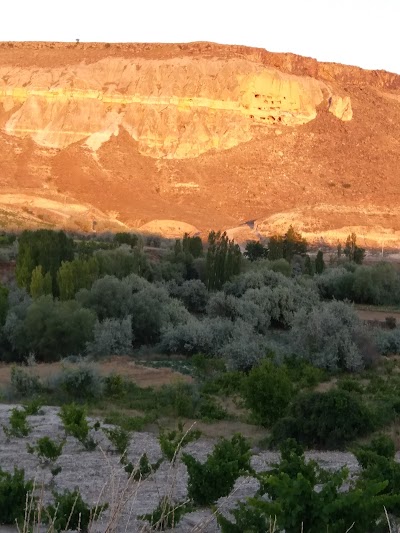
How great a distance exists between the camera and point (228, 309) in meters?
30.8

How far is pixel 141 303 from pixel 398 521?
63.9 ft

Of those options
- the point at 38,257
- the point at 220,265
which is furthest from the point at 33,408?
the point at 220,265

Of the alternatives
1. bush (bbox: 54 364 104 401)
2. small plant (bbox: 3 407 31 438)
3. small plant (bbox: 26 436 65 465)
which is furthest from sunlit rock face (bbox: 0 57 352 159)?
small plant (bbox: 26 436 65 465)

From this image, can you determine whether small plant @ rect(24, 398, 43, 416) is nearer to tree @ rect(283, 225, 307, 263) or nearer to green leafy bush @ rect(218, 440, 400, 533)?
green leafy bush @ rect(218, 440, 400, 533)

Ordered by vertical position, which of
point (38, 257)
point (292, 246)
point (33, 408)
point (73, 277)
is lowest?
point (33, 408)

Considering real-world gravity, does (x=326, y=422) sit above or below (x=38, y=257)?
below

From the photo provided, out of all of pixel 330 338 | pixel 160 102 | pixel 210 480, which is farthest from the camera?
pixel 160 102

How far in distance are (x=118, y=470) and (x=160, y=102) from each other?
78.0 m

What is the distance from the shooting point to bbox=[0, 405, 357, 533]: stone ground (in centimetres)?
874

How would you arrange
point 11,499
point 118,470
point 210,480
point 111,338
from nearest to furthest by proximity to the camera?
point 11,499 → point 210,480 → point 118,470 → point 111,338

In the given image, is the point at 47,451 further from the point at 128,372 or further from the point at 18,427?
the point at 128,372

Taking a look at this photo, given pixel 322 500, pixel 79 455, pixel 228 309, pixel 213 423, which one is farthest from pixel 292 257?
pixel 322 500

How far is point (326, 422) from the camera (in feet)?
44.9

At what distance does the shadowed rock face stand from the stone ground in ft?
185
